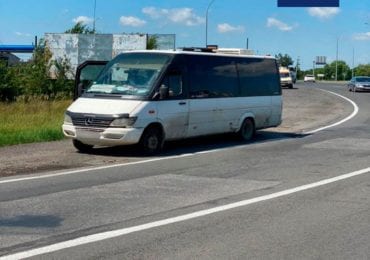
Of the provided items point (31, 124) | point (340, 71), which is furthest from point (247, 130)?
point (340, 71)

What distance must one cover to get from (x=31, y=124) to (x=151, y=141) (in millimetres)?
8196

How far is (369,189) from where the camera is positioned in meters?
9.85

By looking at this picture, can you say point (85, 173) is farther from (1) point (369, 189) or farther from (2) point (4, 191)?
(1) point (369, 189)

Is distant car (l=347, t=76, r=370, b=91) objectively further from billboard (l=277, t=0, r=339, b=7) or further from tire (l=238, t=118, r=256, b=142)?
tire (l=238, t=118, r=256, b=142)

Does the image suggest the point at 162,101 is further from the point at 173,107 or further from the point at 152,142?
the point at 152,142

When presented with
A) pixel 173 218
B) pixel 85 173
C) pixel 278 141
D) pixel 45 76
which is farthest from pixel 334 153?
pixel 45 76

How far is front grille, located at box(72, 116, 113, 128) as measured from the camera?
43.8ft

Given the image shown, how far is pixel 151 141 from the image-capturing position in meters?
13.8

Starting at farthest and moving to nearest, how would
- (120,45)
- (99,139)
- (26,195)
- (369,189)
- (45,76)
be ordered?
(120,45) < (45,76) < (99,139) < (369,189) < (26,195)

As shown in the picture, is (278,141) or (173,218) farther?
(278,141)

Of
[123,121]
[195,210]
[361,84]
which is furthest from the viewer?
[361,84]

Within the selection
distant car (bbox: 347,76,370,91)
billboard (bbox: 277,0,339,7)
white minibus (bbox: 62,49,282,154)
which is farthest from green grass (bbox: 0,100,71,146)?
distant car (bbox: 347,76,370,91)

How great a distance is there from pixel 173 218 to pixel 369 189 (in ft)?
12.0

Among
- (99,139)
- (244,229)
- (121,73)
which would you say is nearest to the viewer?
(244,229)
